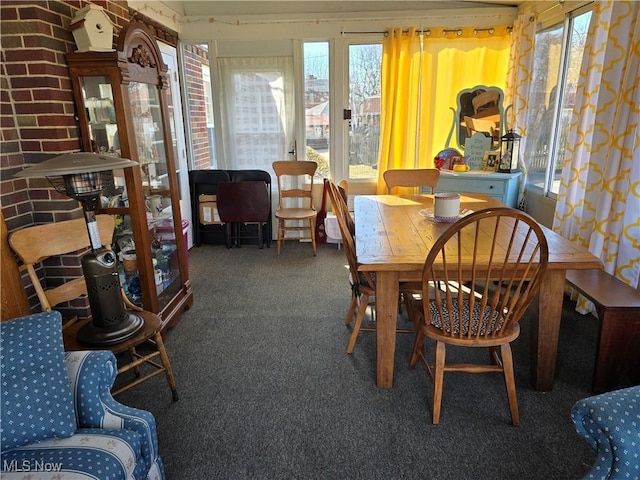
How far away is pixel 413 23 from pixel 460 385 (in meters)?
3.41

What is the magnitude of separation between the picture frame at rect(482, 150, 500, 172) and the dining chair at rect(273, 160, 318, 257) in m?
1.60

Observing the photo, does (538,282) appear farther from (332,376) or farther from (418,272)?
(332,376)

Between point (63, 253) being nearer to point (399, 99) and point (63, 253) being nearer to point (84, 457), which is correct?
point (84, 457)

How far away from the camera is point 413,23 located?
4.03 meters

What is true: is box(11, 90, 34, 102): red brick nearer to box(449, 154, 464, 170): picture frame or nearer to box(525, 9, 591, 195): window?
box(449, 154, 464, 170): picture frame

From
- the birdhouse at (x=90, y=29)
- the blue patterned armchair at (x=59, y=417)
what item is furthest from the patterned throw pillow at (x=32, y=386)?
the birdhouse at (x=90, y=29)

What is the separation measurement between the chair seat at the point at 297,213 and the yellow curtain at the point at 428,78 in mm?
888

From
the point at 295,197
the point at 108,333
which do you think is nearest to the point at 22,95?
the point at 108,333

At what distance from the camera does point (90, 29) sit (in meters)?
1.96

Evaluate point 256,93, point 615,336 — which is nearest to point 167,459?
point 615,336

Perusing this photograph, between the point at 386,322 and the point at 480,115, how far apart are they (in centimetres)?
282

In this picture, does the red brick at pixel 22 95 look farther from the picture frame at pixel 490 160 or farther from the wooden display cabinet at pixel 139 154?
the picture frame at pixel 490 160

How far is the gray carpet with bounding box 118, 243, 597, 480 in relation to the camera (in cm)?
163

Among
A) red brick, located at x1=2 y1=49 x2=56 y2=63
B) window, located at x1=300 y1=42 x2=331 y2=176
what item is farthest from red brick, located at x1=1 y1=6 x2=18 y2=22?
window, located at x1=300 y1=42 x2=331 y2=176
